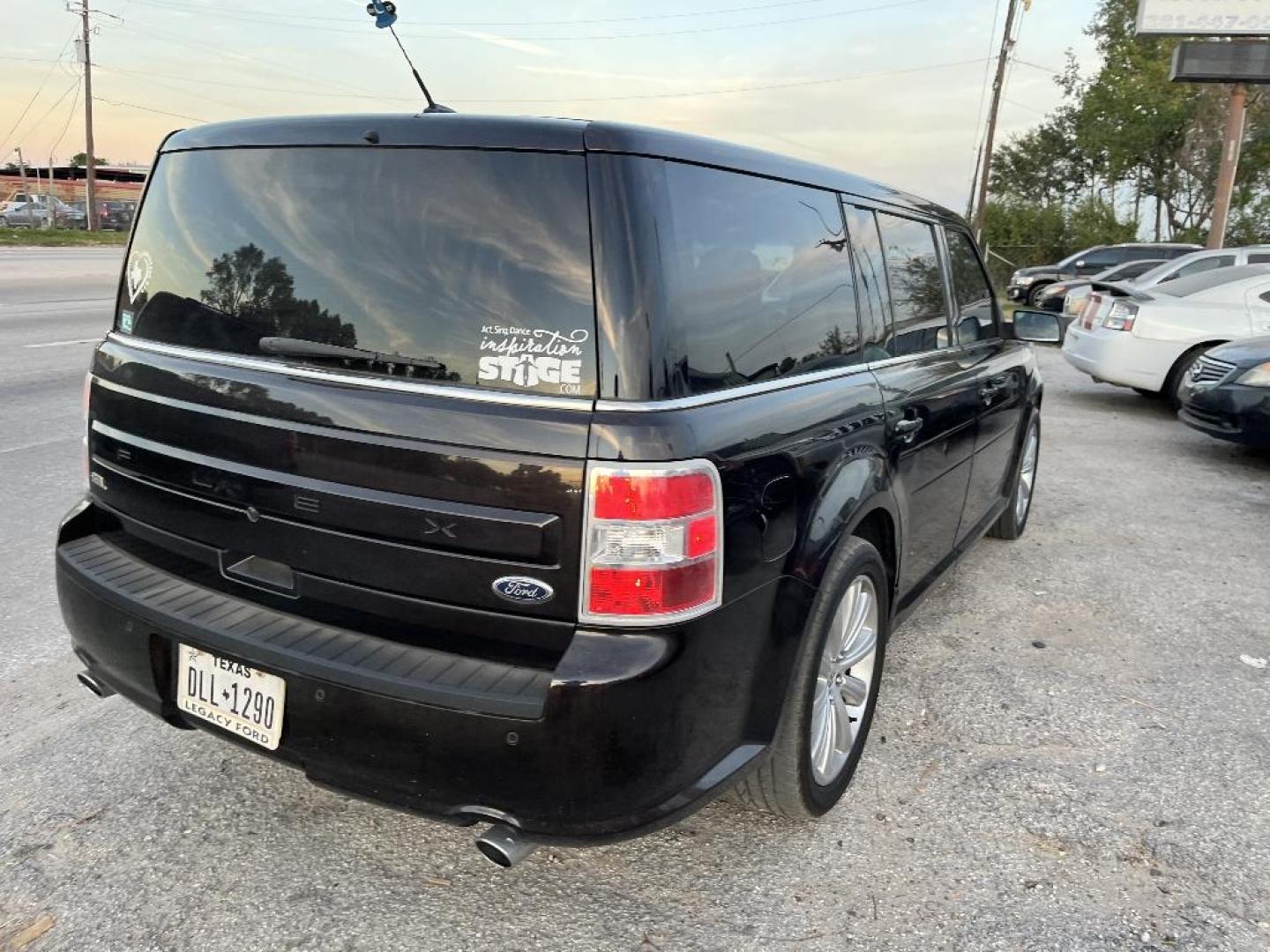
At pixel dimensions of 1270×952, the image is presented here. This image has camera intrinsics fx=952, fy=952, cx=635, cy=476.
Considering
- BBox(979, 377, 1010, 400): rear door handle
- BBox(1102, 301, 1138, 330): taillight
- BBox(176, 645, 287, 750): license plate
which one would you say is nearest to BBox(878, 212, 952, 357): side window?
BBox(979, 377, 1010, 400): rear door handle

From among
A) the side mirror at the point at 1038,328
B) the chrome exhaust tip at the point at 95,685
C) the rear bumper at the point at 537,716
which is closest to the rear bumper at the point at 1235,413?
the side mirror at the point at 1038,328

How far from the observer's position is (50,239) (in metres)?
33.8

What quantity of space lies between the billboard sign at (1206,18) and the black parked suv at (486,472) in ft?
74.7

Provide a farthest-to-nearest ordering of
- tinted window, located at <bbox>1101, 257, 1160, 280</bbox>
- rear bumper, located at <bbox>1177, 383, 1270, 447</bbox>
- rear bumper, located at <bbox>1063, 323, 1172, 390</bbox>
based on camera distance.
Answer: tinted window, located at <bbox>1101, 257, 1160, 280</bbox> → rear bumper, located at <bbox>1063, 323, 1172, 390</bbox> → rear bumper, located at <bbox>1177, 383, 1270, 447</bbox>

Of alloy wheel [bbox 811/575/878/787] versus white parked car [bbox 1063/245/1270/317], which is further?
white parked car [bbox 1063/245/1270/317]

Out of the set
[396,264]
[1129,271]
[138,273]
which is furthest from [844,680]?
[1129,271]

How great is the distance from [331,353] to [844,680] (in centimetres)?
171

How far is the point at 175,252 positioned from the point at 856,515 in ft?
6.50

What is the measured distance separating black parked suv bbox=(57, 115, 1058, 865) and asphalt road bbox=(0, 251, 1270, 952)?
1.11 ft

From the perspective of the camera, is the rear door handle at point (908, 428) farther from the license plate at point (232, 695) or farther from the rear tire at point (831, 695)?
the license plate at point (232, 695)

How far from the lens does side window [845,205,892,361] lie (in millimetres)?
2975

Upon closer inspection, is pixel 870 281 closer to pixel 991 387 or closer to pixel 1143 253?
pixel 991 387

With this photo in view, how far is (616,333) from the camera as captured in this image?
194 cm

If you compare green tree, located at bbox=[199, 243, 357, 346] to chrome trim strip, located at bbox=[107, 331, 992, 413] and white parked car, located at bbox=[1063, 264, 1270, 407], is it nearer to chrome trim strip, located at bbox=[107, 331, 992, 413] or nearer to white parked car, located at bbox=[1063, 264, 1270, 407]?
chrome trim strip, located at bbox=[107, 331, 992, 413]
